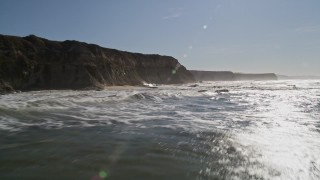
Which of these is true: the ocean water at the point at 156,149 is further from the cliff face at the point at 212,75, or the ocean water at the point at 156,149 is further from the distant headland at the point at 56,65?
the cliff face at the point at 212,75

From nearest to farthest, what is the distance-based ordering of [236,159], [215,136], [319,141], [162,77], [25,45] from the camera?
→ [236,159]
[319,141]
[215,136]
[25,45]
[162,77]

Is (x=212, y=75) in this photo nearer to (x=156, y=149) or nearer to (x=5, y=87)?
(x=5, y=87)

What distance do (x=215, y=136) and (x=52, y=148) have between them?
440 centimetres

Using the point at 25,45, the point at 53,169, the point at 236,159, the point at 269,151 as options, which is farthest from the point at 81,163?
the point at 25,45

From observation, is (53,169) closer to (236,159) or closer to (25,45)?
(236,159)

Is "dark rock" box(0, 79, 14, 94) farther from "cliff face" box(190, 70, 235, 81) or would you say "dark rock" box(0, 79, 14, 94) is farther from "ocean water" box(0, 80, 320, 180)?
"cliff face" box(190, 70, 235, 81)

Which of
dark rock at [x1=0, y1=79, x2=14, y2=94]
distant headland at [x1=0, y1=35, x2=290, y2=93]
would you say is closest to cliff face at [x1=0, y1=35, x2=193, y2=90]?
distant headland at [x1=0, y1=35, x2=290, y2=93]

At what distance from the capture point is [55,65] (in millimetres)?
38906

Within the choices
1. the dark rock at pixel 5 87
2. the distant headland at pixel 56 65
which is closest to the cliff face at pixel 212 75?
the distant headland at pixel 56 65

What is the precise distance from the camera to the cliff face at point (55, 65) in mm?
35000

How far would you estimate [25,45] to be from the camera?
38.9 m

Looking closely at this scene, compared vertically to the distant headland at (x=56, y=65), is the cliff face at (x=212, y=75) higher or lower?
lower

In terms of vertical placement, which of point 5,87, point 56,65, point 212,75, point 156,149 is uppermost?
point 56,65

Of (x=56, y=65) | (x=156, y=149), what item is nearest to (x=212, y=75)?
(x=56, y=65)
